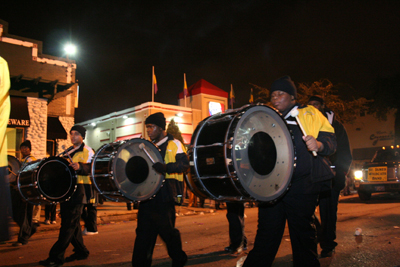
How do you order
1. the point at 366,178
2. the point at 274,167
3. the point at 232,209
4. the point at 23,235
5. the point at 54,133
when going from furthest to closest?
1. the point at 54,133
2. the point at 366,178
3. the point at 23,235
4. the point at 232,209
5. the point at 274,167

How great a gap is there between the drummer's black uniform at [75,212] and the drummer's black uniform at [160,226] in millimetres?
1419

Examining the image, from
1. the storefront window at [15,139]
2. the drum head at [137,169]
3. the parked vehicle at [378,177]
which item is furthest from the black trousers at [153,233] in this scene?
the storefront window at [15,139]

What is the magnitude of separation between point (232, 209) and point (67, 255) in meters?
2.85

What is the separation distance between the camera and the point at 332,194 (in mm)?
5219

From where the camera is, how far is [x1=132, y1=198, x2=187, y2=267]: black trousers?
156 inches

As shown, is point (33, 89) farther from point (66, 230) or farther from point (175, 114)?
point (175, 114)

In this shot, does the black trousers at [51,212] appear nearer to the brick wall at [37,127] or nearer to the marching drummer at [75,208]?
the marching drummer at [75,208]

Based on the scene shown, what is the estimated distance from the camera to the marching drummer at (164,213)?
4.01 meters

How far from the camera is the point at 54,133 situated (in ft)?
55.5

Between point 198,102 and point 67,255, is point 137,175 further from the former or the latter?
point 198,102

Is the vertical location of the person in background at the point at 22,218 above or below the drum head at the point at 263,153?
below

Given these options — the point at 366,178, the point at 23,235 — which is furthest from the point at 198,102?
the point at 23,235

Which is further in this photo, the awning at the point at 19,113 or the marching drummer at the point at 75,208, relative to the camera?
the awning at the point at 19,113

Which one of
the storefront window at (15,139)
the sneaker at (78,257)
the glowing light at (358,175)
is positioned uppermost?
the storefront window at (15,139)
